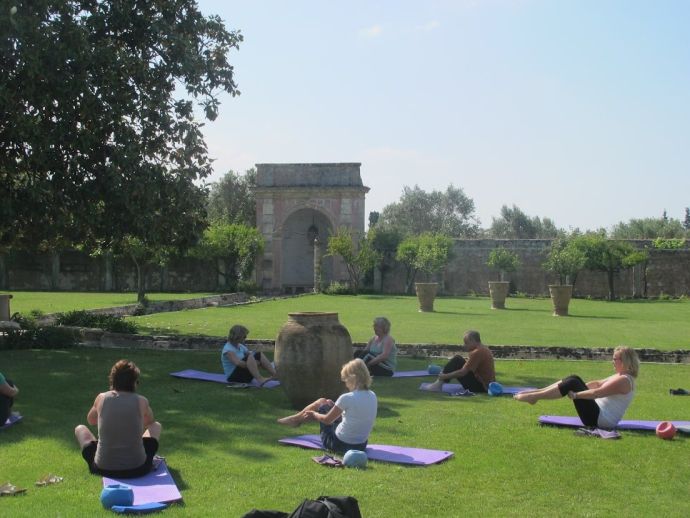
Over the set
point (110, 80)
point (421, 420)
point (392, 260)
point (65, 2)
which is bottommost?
point (421, 420)

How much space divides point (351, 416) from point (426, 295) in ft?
60.7

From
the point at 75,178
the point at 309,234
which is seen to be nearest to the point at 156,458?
the point at 75,178

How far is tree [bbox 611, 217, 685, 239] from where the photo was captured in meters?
63.8

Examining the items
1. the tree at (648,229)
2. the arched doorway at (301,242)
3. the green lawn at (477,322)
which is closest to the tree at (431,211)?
the tree at (648,229)

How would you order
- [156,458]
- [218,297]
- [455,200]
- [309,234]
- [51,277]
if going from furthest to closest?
[455,200], [309,234], [51,277], [218,297], [156,458]

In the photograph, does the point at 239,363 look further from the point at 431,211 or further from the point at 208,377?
the point at 431,211

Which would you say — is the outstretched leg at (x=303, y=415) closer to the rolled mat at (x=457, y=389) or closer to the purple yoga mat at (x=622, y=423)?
the purple yoga mat at (x=622, y=423)

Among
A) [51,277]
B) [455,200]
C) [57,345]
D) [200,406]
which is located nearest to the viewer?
[200,406]

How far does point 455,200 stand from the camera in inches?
3137

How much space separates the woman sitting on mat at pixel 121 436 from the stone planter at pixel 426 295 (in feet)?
62.4

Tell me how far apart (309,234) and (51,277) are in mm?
12983

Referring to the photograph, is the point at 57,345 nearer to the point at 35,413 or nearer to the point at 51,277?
the point at 35,413

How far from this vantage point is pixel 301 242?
4184 centimetres

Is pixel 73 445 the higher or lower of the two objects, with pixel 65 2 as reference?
lower
